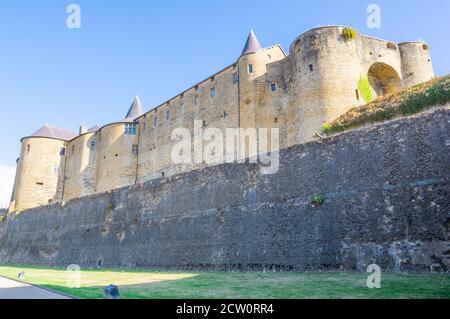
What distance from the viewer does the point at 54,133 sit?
149ft

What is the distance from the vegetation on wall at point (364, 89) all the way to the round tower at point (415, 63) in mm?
4169

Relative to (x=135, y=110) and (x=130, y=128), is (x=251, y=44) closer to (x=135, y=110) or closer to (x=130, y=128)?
(x=130, y=128)

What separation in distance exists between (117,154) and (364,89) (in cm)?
2610

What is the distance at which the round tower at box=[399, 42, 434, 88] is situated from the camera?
26234 mm

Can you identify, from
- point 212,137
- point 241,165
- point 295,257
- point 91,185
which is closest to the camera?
point 295,257

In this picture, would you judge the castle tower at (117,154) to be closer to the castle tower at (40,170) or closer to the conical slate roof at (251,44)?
the castle tower at (40,170)

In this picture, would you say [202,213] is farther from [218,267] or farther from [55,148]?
[55,148]

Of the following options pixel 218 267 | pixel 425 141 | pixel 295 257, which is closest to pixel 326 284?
pixel 295 257

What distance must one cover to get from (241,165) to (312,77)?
11.0 meters

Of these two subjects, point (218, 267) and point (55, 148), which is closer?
point (218, 267)

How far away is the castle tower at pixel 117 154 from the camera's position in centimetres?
3888

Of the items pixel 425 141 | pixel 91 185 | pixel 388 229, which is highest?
pixel 91 185

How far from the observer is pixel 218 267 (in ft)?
44.8

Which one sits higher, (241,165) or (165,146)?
(165,146)
